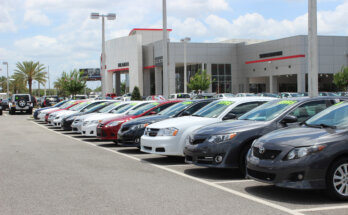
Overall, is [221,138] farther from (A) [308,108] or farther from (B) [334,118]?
(B) [334,118]

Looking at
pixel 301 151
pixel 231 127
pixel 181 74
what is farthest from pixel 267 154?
pixel 181 74

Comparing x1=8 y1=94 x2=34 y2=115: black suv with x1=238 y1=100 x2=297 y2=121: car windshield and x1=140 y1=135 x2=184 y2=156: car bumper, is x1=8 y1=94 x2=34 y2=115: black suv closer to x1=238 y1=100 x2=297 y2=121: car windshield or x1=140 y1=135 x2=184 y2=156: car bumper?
x1=140 y1=135 x2=184 y2=156: car bumper

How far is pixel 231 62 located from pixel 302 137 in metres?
67.9

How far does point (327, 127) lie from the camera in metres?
7.16

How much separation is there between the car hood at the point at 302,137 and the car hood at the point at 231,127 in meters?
1.32

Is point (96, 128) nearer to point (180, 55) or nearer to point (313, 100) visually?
point (313, 100)

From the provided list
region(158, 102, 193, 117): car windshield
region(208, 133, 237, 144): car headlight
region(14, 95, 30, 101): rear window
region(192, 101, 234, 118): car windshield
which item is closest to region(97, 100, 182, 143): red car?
region(158, 102, 193, 117): car windshield

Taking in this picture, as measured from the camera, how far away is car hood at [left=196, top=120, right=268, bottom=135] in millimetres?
8688

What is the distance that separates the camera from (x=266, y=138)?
731 centimetres

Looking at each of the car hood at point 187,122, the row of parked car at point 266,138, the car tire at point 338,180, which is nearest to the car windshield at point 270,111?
the row of parked car at point 266,138

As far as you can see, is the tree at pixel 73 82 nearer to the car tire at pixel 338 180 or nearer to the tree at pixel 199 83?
the tree at pixel 199 83

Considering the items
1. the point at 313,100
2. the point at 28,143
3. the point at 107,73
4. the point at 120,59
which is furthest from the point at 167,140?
the point at 107,73

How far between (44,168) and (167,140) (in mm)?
2910

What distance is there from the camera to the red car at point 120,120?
14.6 m
